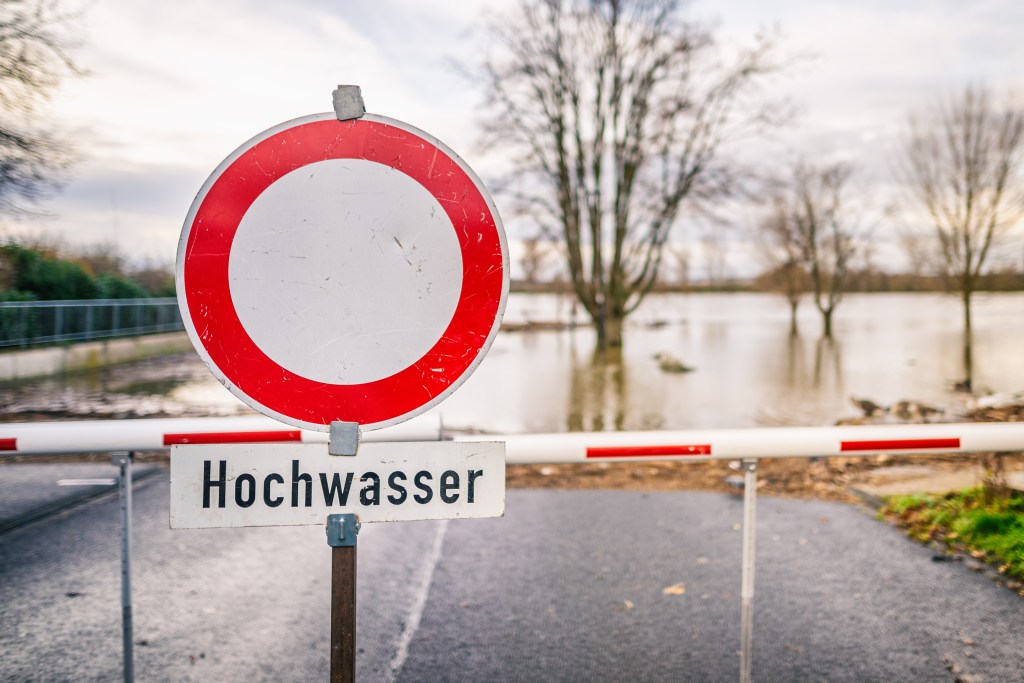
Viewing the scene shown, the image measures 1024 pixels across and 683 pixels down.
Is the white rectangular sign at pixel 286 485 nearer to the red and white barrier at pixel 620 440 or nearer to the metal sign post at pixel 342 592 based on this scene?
the metal sign post at pixel 342 592

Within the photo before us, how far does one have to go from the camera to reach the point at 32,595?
3773 mm


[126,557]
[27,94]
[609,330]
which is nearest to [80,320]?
[27,94]

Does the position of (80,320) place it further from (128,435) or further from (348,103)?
(348,103)

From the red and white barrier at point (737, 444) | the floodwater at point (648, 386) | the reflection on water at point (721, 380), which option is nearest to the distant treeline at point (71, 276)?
the floodwater at point (648, 386)

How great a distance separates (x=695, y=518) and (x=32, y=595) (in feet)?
14.1

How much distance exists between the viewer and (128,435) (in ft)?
8.89

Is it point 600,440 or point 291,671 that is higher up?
point 600,440

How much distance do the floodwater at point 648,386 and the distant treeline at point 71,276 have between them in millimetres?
2942

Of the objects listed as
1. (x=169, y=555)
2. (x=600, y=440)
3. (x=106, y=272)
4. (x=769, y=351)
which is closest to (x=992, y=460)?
(x=600, y=440)

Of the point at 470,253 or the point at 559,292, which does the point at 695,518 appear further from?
the point at 559,292

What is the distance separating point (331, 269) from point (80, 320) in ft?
74.4

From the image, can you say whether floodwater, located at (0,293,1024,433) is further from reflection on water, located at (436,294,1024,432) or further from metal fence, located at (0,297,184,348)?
metal fence, located at (0,297,184,348)

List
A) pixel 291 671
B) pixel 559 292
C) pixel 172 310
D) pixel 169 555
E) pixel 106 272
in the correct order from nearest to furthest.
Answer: pixel 291 671, pixel 169 555, pixel 106 272, pixel 172 310, pixel 559 292

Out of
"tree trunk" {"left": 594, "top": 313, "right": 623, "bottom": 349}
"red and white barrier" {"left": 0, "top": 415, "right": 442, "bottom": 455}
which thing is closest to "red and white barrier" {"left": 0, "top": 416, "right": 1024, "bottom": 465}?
"red and white barrier" {"left": 0, "top": 415, "right": 442, "bottom": 455}
